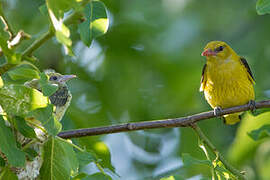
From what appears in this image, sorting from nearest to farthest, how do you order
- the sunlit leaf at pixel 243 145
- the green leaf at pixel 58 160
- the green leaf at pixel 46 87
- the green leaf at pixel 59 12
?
1. the green leaf at pixel 59 12
2. the green leaf at pixel 46 87
3. the green leaf at pixel 58 160
4. the sunlit leaf at pixel 243 145

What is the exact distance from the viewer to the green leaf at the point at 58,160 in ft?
7.57

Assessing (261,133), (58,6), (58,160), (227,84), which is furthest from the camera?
(227,84)

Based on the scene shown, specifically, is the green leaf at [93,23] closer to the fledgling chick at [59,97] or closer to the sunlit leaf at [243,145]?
the fledgling chick at [59,97]

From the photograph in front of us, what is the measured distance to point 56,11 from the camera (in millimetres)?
1904

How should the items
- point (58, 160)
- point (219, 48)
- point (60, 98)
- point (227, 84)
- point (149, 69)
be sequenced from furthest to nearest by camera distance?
point (149, 69)
point (219, 48)
point (227, 84)
point (60, 98)
point (58, 160)

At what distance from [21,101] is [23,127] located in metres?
0.18

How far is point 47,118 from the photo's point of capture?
209 cm

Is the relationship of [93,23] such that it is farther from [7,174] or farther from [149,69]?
[149,69]

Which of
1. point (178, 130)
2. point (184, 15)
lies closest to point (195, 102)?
point (178, 130)

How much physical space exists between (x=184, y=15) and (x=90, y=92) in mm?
2057

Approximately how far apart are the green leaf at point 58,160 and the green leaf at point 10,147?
170 mm

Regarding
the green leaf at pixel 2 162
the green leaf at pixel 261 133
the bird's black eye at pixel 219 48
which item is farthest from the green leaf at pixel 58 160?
the bird's black eye at pixel 219 48

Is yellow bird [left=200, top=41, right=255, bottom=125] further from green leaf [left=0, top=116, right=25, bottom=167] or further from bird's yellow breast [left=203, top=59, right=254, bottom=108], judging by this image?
green leaf [left=0, top=116, right=25, bottom=167]

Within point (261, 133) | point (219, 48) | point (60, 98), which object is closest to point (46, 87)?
point (60, 98)
